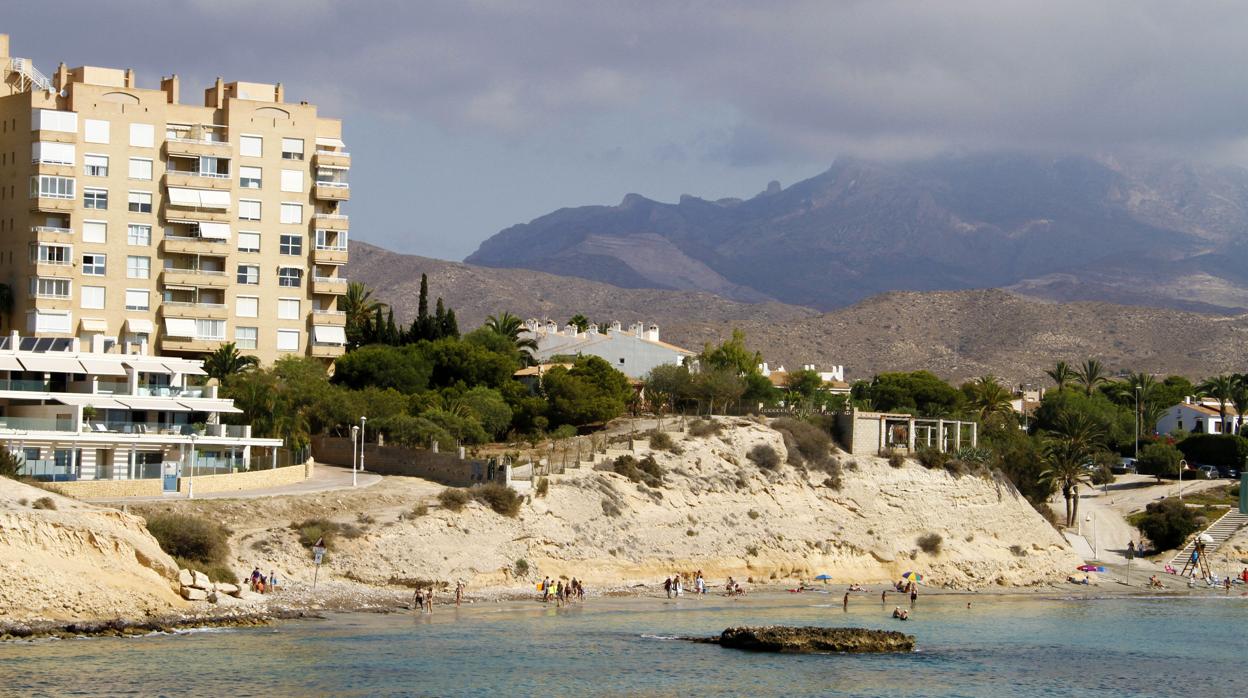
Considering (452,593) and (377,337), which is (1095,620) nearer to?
(452,593)

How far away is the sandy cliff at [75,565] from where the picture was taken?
168 feet

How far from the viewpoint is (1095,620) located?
71625 millimetres

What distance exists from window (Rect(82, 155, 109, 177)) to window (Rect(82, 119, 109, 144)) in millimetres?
890

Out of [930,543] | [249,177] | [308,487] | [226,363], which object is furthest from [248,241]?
[930,543]

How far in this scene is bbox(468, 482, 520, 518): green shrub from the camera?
70.1 m

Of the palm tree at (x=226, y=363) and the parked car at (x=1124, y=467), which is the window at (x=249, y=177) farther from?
the parked car at (x=1124, y=467)

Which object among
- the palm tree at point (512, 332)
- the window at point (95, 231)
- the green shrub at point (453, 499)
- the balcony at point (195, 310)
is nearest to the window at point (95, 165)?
the window at point (95, 231)

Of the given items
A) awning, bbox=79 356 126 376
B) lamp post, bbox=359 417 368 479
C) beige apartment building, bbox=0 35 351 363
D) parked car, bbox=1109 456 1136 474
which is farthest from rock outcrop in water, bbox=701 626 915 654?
parked car, bbox=1109 456 1136 474

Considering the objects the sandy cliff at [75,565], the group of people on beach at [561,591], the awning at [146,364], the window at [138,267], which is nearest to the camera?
the sandy cliff at [75,565]

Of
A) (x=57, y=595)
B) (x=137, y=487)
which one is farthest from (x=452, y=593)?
(x=57, y=595)

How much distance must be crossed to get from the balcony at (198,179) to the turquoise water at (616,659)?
131ft

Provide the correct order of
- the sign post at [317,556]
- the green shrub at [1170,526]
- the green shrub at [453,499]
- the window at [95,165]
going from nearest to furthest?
the sign post at [317,556], the green shrub at [453,499], the window at [95,165], the green shrub at [1170,526]

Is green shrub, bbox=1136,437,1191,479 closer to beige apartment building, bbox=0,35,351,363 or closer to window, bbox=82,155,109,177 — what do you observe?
beige apartment building, bbox=0,35,351,363

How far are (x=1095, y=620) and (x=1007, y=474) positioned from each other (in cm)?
2504
